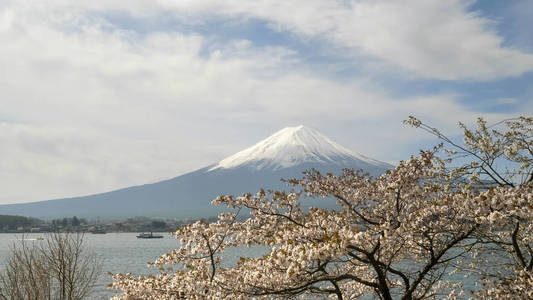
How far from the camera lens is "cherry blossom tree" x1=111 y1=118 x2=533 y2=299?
5461mm

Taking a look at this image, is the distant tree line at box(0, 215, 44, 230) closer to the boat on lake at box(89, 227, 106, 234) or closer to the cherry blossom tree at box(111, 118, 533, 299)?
the boat on lake at box(89, 227, 106, 234)

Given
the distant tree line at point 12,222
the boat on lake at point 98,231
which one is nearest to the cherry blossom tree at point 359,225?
the distant tree line at point 12,222

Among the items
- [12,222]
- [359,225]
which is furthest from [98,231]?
[359,225]

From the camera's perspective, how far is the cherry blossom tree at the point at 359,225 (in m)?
5.46

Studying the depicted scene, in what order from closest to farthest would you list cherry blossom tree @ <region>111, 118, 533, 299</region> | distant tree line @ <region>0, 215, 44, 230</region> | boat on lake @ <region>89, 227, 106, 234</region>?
cherry blossom tree @ <region>111, 118, 533, 299</region>, distant tree line @ <region>0, 215, 44, 230</region>, boat on lake @ <region>89, 227, 106, 234</region>

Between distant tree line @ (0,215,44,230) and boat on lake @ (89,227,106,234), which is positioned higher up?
distant tree line @ (0,215,44,230)

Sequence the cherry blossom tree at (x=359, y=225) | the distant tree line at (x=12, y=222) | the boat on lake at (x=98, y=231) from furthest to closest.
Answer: the boat on lake at (x=98, y=231)
the distant tree line at (x=12, y=222)
the cherry blossom tree at (x=359, y=225)

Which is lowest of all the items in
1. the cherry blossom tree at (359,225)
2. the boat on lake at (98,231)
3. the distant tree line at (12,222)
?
the boat on lake at (98,231)

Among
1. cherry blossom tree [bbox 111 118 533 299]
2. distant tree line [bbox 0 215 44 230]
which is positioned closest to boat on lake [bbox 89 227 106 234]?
distant tree line [bbox 0 215 44 230]

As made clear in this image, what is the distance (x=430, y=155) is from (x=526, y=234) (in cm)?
347

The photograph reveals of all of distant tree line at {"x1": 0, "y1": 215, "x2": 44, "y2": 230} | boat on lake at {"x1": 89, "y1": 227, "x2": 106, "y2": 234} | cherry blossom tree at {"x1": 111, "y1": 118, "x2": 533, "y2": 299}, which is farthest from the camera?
boat on lake at {"x1": 89, "y1": 227, "x2": 106, "y2": 234}

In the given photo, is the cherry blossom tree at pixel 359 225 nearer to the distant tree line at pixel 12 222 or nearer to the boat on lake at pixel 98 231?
the distant tree line at pixel 12 222

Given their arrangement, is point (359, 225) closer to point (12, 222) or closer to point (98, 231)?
point (12, 222)

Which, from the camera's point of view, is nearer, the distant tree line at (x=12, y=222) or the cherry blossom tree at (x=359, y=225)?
the cherry blossom tree at (x=359, y=225)
